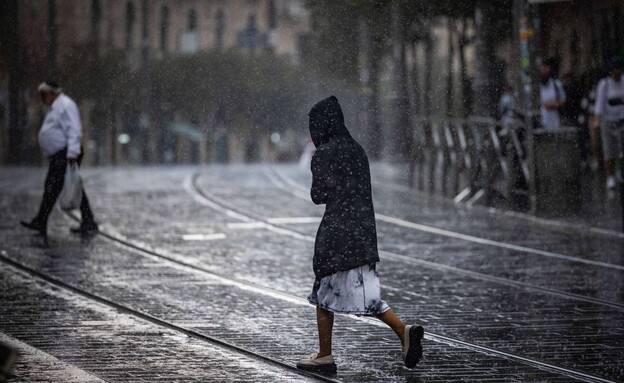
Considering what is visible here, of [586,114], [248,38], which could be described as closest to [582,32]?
[586,114]

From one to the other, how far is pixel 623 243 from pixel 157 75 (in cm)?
5437

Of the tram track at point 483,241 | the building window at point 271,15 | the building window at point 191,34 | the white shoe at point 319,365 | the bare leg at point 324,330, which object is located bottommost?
the tram track at point 483,241

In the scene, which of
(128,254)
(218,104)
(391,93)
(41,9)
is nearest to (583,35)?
(391,93)

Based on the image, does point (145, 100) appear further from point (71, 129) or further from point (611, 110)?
point (71, 129)

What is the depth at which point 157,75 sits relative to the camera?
67.3 metres

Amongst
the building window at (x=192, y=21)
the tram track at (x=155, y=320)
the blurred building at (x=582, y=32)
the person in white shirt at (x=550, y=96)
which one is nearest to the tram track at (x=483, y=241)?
the person in white shirt at (x=550, y=96)

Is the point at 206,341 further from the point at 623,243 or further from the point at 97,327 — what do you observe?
the point at 623,243

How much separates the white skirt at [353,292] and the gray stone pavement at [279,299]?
358 millimetres

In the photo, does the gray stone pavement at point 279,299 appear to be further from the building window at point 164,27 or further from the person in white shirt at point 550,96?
the building window at point 164,27

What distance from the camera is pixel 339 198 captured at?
7500 mm

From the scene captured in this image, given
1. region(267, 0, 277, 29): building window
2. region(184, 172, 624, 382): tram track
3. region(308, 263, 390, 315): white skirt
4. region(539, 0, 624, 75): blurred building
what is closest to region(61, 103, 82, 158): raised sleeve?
region(184, 172, 624, 382): tram track

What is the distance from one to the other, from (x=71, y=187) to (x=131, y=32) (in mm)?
57601

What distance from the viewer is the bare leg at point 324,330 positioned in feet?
24.8

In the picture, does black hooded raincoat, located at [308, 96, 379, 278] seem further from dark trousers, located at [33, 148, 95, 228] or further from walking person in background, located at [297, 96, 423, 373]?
dark trousers, located at [33, 148, 95, 228]
